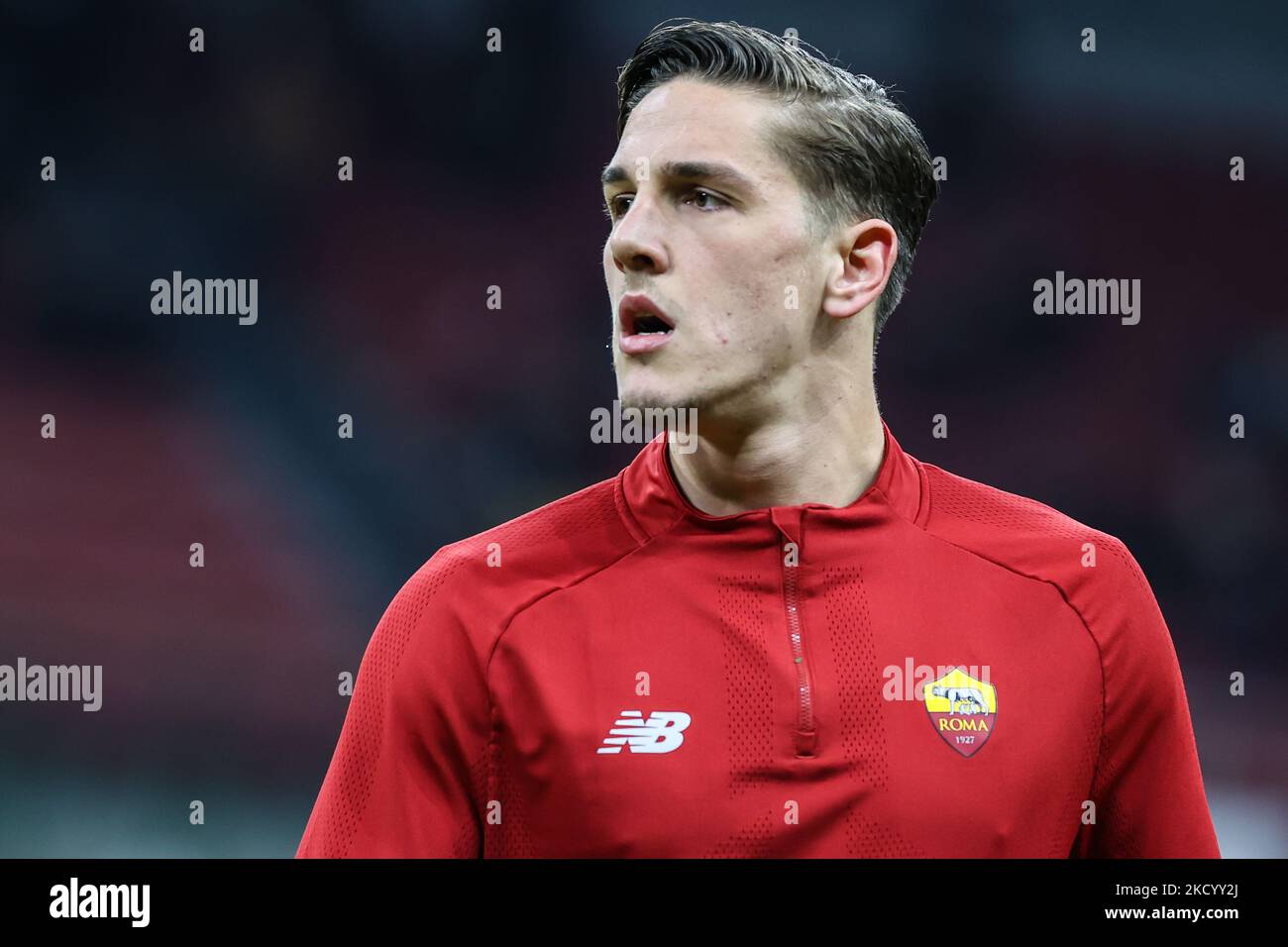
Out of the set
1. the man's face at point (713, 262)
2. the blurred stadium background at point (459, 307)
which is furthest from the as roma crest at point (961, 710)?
the blurred stadium background at point (459, 307)

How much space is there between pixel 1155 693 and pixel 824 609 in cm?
64

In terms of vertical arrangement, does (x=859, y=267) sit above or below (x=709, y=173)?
below

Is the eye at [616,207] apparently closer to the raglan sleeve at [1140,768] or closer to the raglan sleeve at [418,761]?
the raglan sleeve at [418,761]

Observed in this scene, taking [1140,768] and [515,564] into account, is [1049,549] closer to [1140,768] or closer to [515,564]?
[1140,768]

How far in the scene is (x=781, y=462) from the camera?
8.95 ft

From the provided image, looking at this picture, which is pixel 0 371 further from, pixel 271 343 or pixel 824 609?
pixel 824 609

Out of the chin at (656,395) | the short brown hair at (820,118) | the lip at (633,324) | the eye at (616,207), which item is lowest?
the chin at (656,395)

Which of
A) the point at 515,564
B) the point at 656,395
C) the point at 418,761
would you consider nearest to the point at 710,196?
the point at 656,395

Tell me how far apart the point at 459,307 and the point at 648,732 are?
3477 mm

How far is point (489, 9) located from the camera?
18.7 ft

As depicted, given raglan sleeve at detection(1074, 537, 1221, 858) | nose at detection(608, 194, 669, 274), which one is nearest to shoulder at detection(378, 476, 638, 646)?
nose at detection(608, 194, 669, 274)

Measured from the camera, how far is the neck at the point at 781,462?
271cm

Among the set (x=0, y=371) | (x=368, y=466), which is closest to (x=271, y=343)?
(x=368, y=466)

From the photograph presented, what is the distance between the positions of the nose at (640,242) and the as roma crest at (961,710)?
0.88m
